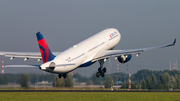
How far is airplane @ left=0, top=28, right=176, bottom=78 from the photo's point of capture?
45.7 metres

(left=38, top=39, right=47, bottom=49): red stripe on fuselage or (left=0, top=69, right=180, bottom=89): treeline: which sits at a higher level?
(left=38, top=39, right=47, bottom=49): red stripe on fuselage

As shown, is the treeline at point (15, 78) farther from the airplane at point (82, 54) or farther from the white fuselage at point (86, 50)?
the white fuselage at point (86, 50)

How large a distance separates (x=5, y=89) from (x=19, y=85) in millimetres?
2573

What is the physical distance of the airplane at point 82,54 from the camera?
150ft

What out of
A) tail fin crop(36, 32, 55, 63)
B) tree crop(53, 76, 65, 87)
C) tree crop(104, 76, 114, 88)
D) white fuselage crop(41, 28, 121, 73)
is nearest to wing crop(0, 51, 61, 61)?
white fuselage crop(41, 28, 121, 73)

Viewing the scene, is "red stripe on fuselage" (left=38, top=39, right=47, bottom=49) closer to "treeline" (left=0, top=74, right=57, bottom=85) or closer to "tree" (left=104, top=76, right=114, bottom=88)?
"treeline" (left=0, top=74, right=57, bottom=85)

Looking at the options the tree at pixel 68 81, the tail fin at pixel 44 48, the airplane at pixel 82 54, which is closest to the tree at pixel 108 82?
the tree at pixel 68 81

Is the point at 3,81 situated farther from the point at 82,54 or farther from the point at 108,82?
the point at 108,82

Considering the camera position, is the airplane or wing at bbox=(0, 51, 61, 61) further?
wing at bbox=(0, 51, 61, 61)

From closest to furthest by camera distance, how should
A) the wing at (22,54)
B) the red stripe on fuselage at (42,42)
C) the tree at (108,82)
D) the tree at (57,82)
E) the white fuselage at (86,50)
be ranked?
the red stripe on fuselage at (42,42)
the white fuselage at (86,50)
the wing at (22,54)
the tree at (57,82)
the tree at (108,82)

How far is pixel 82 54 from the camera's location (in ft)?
168

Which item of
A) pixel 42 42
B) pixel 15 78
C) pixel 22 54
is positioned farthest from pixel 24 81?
pixel 42 42

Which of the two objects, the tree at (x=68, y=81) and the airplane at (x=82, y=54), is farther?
the tree at (x=68, y=81)

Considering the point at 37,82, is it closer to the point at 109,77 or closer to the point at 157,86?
the point at 109,77
